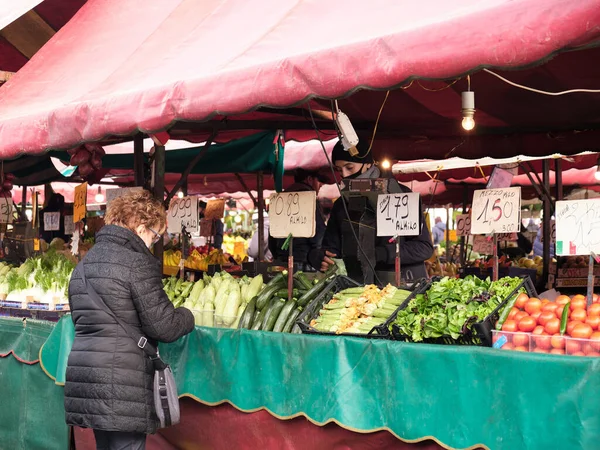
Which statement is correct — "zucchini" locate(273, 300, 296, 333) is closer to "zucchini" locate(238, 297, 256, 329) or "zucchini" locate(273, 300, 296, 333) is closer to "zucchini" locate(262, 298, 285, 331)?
"zucchini" locate(262, 298, 285, 331)

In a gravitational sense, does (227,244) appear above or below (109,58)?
below

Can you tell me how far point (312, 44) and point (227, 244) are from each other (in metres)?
15.7

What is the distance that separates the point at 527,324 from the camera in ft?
11.9

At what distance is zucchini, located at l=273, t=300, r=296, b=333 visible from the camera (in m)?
4.71

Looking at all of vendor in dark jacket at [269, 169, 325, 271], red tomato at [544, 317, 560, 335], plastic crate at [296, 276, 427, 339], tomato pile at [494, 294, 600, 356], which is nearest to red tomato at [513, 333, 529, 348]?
tomato pile at [494, 294, 600, 356]

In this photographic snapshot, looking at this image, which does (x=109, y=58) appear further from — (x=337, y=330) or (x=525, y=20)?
(x=525, y=20)

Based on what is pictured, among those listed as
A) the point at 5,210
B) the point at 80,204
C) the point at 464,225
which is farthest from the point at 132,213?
the point at 5,210

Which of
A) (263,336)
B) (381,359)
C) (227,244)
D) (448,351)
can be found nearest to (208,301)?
(263,336)

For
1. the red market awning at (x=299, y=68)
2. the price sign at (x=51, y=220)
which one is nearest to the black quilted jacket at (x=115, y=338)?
the red market awning at (x=299, y=68)

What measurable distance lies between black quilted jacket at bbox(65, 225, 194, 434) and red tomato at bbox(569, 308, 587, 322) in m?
2.09

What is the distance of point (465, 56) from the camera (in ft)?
10.4

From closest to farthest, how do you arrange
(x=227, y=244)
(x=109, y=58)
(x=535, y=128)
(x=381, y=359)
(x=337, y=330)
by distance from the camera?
1. (x=381, y=359)
2. (x=337, y=330)
3. (x=109, y=58)
4. (x=535, y=128)
5. (x=227, y=244)

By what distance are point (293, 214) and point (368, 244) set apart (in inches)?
27.4

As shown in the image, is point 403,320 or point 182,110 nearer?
point 403,320
